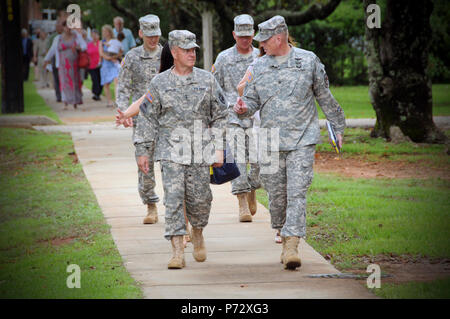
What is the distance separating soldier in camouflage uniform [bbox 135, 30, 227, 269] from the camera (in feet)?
23.5

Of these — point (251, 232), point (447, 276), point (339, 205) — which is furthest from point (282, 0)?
point (447, 276)

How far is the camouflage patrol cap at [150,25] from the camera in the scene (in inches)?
347

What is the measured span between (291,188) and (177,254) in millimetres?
1136

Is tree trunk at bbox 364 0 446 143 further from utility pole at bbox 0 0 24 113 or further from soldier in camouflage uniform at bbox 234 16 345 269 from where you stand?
utility pole at bbox 0 0 24 113

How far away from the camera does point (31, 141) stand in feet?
56.1

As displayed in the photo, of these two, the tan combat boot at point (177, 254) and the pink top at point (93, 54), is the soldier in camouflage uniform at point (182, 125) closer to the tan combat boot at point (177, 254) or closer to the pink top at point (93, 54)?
the tan combat boot at point (177, 254)

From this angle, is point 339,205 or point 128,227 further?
point 339,205

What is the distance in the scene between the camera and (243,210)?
9.38 m

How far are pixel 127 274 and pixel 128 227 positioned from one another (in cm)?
221

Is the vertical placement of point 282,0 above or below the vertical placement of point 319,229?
above

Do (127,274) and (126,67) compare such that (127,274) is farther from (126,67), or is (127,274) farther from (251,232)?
(126,67)

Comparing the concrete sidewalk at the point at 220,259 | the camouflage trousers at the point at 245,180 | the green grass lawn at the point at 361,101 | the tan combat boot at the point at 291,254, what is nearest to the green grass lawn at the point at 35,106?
the green grass lawn at the point at 361,101

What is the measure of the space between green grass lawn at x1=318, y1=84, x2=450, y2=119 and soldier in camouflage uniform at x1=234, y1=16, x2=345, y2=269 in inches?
562

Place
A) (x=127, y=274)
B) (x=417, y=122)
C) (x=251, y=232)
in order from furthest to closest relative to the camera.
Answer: (x=417, y=122) → (x=251, y=232) → (x=127, y=274)
